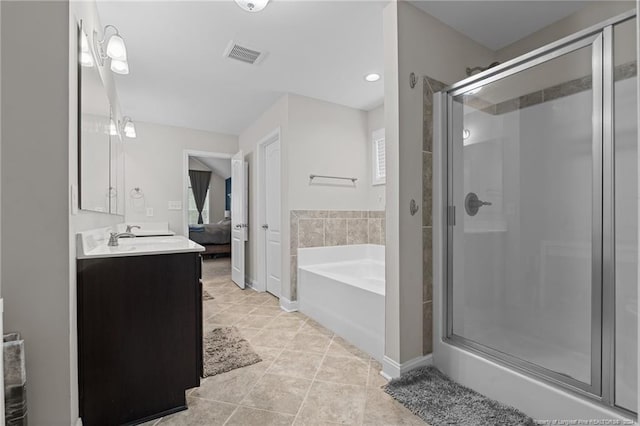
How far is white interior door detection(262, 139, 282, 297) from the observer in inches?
146

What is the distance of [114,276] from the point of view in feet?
4.82

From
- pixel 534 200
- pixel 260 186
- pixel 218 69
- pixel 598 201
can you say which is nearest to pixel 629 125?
pixel 598 201

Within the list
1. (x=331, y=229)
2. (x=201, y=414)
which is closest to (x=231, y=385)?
(x=201, y=414)

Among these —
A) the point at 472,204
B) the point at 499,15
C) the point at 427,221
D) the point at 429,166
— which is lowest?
the point at 427,221

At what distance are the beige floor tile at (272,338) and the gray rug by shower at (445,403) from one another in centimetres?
98

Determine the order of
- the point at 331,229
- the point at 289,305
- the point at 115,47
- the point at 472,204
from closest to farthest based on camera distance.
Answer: the point at 115,47
the point at 472,204
the point at 289,305
the point at 331,229

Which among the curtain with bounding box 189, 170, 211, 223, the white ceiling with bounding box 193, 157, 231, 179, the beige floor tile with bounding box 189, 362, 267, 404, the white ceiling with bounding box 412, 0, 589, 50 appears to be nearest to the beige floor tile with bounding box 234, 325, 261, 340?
the beige floor tile with bounding box 189, 362, 267, 404

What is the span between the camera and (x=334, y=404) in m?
1.67

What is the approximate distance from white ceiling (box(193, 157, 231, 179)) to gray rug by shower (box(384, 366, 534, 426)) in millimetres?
7375

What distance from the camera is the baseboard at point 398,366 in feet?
6.21

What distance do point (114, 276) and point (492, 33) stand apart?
3005 mm

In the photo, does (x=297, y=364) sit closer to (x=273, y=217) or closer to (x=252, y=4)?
(x=273, y=217)

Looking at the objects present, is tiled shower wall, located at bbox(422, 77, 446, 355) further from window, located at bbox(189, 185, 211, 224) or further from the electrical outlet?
window, located at bbox(189, 185, 211, 224)

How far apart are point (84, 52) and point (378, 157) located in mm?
2941
